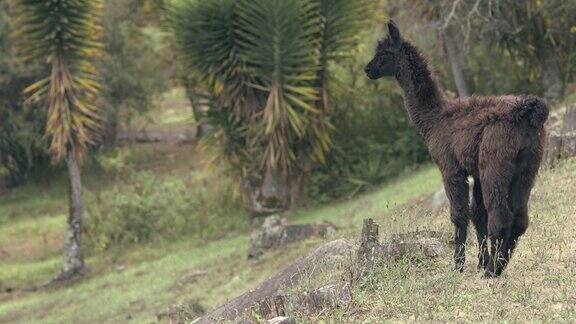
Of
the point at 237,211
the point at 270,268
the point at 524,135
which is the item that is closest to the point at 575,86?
the point at 237,211

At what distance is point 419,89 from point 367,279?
2566mm

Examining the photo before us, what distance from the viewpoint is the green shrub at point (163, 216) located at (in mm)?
25984

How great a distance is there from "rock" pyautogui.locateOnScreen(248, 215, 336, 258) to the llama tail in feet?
34.8

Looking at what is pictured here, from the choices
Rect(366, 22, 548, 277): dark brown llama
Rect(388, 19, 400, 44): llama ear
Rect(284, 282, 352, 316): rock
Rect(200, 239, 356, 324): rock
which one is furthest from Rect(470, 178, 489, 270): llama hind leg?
Rect(284, 282, 352, 316): rock

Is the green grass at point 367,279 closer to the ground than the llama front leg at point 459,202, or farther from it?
closer to the ground

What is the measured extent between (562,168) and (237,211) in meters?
11.6

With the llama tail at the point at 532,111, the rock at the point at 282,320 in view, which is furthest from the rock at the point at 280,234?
the rock at the point at 282,320

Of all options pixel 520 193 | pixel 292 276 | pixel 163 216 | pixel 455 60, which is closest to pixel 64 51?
pixel 163 216

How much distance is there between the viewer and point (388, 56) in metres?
11.3

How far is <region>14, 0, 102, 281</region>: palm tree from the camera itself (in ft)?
79.6

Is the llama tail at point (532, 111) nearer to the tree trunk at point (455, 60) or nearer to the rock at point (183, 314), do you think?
the rock at point (183, 314)

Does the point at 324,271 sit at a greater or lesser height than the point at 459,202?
lesser

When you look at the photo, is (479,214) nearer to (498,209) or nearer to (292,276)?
(498,209)

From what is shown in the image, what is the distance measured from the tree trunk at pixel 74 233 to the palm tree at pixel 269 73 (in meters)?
3.81
